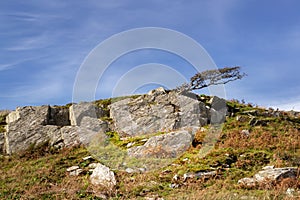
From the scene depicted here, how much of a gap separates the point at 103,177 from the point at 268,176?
7.67 m

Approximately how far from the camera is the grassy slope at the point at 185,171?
14125mm

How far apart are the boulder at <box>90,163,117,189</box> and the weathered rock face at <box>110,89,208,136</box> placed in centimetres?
834

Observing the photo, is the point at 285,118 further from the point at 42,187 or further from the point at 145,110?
the point at 42,187

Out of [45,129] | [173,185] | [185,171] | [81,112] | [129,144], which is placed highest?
[81,112]

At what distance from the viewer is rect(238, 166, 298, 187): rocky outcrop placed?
48.6 feet

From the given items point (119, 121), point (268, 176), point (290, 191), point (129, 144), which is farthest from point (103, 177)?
point (119, 121)

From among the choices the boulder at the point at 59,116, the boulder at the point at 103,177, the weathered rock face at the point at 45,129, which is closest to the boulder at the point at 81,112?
the weathered rock face at the point at 45,129

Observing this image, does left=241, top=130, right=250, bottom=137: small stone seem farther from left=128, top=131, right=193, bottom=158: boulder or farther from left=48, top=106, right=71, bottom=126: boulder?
left=48, top=106, right=71, bottom=126: boulder

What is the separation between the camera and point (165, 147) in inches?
805

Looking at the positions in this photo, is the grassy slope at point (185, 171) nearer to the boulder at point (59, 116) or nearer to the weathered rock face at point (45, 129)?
the weathered rock face at point (45, 129)

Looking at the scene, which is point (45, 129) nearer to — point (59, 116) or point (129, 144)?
point (59, 116)

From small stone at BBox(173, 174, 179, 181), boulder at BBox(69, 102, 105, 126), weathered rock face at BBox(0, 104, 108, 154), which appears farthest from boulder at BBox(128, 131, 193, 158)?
boulder at BBox(69, 102, 105, 126)

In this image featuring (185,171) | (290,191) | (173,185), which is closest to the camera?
(290,191)

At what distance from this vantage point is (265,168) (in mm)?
17047
